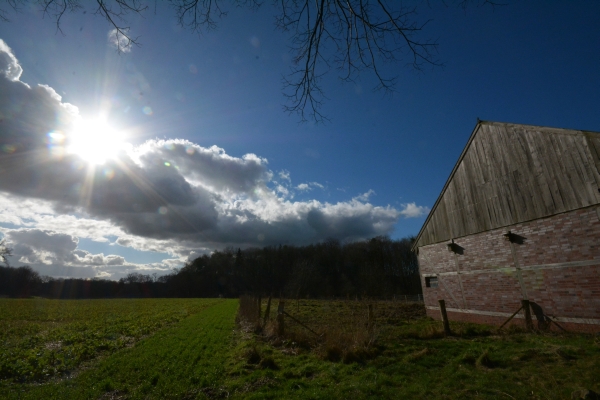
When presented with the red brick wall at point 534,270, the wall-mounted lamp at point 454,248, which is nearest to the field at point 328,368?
the red brick wall at point 534,270

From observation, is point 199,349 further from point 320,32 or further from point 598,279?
point 598,279

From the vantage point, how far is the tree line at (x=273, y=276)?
2645 inches

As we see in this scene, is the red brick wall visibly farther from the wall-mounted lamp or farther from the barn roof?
the barn roof

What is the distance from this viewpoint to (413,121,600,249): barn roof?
31.3 ft

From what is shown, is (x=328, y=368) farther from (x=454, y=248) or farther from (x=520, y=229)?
(x=454, y=248)

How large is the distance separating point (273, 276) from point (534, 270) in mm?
85291

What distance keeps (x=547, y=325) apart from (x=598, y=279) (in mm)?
2426

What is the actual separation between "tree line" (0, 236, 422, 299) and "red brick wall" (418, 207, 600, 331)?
48.0 m

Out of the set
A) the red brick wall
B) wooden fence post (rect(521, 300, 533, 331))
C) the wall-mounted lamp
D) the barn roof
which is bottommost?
wooden fence post (rect(521, 300, 533, 331))

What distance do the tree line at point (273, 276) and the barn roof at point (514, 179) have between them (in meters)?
48.7

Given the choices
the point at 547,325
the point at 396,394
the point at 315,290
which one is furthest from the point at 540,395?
the point at 315,290

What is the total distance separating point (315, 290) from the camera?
68.9m

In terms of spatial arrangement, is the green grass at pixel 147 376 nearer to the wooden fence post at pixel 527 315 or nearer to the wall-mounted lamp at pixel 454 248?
the wooden fence post at pixel 527 315

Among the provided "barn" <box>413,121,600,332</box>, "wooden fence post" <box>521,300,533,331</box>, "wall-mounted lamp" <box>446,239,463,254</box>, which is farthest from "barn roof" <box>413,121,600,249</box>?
"wooden fence post" <box>521,300,533,331</box>
